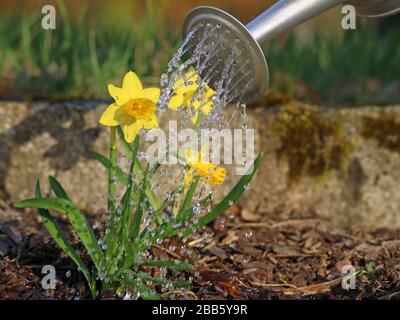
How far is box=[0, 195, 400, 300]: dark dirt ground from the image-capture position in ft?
6.95

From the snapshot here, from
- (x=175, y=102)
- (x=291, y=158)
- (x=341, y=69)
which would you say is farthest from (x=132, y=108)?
(x=341, y=69)

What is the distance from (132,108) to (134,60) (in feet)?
4.49

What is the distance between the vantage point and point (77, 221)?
77.6 inches

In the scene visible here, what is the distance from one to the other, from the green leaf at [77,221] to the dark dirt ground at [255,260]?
128 millimetres

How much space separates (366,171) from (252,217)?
0.53m

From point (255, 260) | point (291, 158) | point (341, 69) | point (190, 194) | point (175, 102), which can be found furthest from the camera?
point (341, 69)

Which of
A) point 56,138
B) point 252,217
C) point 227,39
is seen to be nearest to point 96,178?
point 56,138

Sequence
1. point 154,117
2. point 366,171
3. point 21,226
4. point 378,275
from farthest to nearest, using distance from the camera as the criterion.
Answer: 1. point 366,171
2. point 21,226
3. point 378,275
4. point 154,117

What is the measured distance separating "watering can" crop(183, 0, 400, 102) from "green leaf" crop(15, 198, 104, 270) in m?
0.52

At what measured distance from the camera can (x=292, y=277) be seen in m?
2.30

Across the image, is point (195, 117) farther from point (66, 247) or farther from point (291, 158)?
point (291, 158)

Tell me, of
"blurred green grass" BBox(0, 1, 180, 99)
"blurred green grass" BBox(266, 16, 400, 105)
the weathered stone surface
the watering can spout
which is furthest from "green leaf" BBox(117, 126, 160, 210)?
"blurred green grass" BBox(266, 16, 400, 105)

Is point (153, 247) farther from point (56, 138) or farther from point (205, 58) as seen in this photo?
point (56, 138)

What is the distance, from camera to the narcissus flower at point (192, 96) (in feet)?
6.72
